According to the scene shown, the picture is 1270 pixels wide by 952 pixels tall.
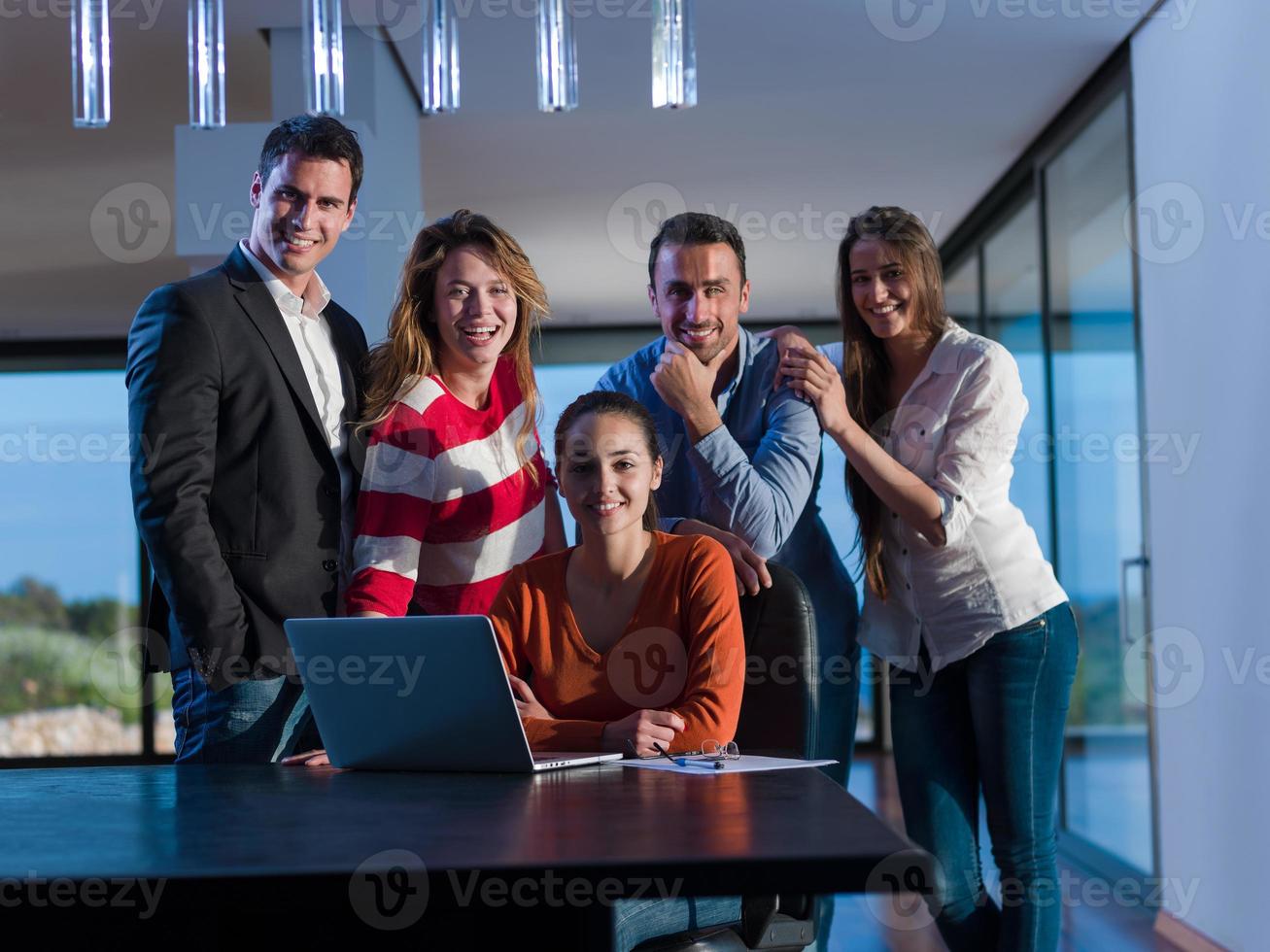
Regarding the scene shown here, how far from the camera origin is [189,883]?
850 mm

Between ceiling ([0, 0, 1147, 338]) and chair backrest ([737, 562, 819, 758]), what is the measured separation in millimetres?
2426

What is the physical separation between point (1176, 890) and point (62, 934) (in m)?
3.28

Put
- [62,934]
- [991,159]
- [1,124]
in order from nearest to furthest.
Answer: [62,934]
[1,124]
[991,159]

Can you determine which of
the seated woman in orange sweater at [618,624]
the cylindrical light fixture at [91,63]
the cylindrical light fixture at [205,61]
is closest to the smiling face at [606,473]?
the seated woman in orange sweater at [618,624]

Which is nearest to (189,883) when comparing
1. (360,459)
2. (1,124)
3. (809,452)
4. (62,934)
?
(62,934)

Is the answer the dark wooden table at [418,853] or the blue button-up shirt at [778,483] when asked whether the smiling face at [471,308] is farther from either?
the dark wooden table at [418,853]

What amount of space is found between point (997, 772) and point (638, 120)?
3.21 m

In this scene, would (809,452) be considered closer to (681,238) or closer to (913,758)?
(681,238)

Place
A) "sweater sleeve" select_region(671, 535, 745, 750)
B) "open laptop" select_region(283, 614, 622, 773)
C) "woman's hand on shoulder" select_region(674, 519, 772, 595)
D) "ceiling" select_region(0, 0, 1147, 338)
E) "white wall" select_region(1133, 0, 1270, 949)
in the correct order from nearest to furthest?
"open laptop" select_region(283, 614, 622, 773) < "sweater sleeve" select_region(671, 535, 745, 750) < "woman's hand on shoulder" select_region(674, 519, 772, 595) < "white wall" select_region(1133, 0, 1270, 949) < "ceiling" select_region(0, 0, 1147, 338)

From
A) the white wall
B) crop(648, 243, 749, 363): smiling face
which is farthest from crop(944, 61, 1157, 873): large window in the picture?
crop(648, 243, 749, 363): smiling face

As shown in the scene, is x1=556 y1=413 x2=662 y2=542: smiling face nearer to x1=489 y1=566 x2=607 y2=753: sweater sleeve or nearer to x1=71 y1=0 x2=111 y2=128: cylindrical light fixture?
x1=489 y1=566 x2=607 y2=753: sweater sleeve

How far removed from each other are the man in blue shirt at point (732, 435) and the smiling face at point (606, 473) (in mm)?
168

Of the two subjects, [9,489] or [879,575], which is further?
[9,489]

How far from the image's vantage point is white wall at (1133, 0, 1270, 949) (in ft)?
9.81
